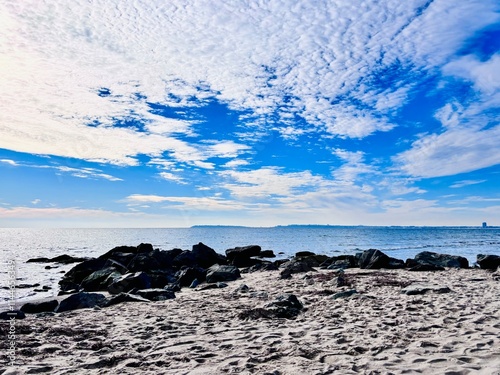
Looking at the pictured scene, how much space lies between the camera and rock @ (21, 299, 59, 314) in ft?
44.2

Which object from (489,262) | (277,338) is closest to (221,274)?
(277,338)

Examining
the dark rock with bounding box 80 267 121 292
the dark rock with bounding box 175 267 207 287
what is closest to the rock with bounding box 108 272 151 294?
the dark rock with bounding box 80 267 121 292

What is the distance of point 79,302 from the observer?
13539mm

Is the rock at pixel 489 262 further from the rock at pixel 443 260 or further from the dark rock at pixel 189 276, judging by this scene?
the dark rock at pixel 189 276

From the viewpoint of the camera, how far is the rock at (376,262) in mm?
25625

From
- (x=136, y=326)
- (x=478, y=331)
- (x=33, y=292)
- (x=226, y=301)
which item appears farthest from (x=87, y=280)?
(x=478, y=331)

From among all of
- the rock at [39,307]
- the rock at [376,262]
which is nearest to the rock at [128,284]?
the rock at [39,307]

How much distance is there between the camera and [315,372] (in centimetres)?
612

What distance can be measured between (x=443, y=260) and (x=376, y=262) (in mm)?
5031

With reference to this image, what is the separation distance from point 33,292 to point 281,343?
19.2 m

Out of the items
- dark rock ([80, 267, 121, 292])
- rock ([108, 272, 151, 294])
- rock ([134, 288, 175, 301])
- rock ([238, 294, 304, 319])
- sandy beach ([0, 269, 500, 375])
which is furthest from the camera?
dark rock ([80, 267, 121, 292])

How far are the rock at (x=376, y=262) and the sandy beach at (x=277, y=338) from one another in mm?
12472

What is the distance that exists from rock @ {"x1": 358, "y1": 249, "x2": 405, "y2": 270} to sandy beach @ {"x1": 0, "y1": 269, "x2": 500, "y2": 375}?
12472 mm

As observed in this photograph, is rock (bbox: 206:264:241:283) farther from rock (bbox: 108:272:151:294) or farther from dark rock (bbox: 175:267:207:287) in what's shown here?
rock (bbox: 108:272:151:294)
